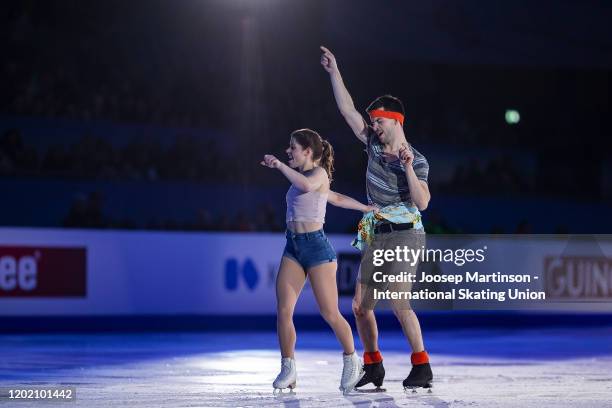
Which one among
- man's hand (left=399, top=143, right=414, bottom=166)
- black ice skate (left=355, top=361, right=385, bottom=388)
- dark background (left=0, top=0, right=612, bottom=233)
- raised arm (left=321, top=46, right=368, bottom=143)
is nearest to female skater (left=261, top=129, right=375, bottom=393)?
black ice skate (left=355, top=361, right=385, bottom=388)

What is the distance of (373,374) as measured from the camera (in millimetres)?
8742

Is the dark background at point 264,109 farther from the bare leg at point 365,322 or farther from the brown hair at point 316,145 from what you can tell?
the bare leg at point 365,322

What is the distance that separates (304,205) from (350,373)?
128 cm

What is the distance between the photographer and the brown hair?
8.59 m

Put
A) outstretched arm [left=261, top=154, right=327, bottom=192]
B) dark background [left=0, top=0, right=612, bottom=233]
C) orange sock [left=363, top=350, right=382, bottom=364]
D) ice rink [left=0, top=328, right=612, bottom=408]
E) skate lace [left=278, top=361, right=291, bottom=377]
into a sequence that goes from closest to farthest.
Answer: ice rink [left=0, top=328, right=612, bottom=408]
outstretched arm [left=261, top=154, right=327, bottom=192]
skate lace [left=278, top=361, right=291, bottom=377]
orange sock [left=363, top=350, right=382, bottom=364]
dark background [left=0, top=0, right=612, bottom=233]

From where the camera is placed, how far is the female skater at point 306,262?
8.44m

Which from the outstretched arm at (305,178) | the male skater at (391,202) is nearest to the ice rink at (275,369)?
the male skater at (391,202)

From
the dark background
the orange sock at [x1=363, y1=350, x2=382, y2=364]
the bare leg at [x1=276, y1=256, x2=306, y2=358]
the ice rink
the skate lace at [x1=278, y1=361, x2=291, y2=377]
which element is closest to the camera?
the ice rink

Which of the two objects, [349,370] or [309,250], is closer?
[309,250]

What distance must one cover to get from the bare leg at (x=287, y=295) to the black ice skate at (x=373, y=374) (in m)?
0.60

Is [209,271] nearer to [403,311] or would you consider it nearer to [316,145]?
[316,145]

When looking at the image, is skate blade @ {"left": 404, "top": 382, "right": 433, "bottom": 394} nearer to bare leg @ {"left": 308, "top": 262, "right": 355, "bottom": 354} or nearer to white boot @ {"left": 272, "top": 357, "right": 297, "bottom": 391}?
bare leg @ {"left": 308, "top": 262, "right": 355, "bottom": 354}

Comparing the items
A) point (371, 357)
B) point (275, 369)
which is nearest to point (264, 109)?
point (275, 369)

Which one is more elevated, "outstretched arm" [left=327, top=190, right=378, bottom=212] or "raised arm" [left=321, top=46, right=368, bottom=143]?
"raised arm" [left=321, top=46, right=368, bottom=143]
